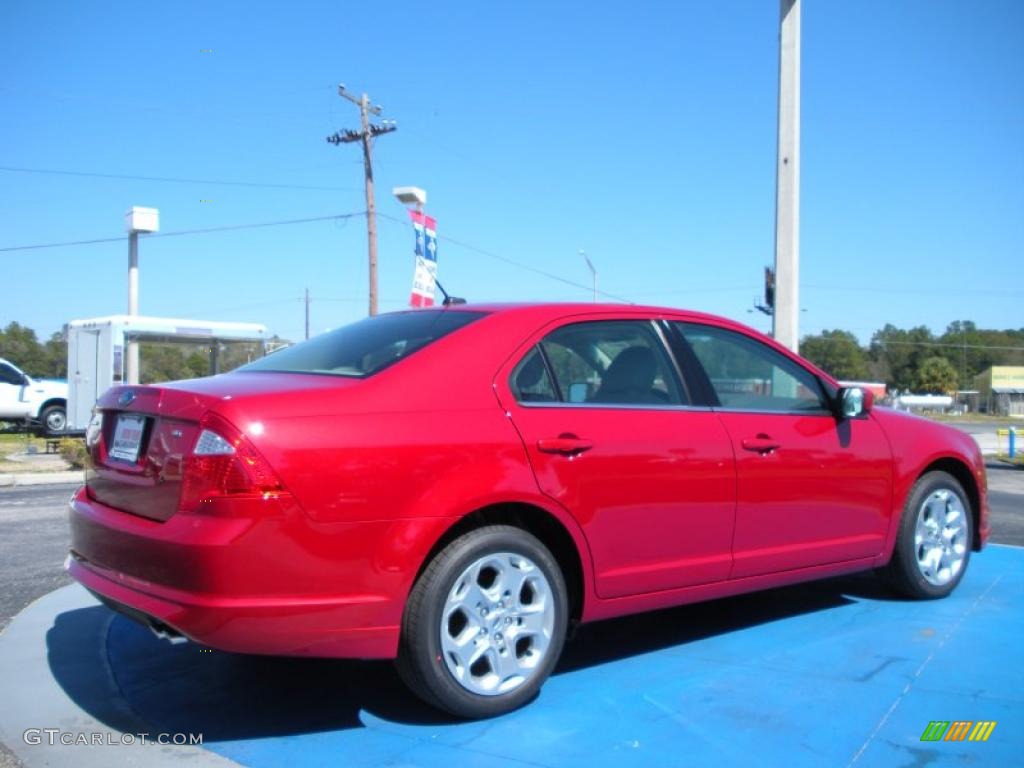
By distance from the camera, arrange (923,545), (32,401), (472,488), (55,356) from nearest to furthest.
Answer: (472,488), (923,545), (32,401), (55,356)

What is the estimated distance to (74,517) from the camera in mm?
3744

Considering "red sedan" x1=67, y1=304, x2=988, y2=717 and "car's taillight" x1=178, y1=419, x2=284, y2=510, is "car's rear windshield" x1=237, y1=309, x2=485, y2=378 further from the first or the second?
"car's taillight" x1=178, y1=419, x2=284, y2=510

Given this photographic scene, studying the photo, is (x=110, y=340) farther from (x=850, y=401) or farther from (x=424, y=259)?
(x=850, y=401)

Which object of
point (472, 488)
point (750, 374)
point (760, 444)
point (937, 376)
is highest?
point (937, 376)

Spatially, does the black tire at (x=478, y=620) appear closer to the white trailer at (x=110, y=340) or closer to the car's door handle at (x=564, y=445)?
the car's door handle at (x=564, y=445)

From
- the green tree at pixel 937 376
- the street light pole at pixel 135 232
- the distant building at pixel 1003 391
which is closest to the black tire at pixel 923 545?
the street light pole at pixel 135 232

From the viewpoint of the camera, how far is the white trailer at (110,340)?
19.0 m

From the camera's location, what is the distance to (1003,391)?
285 feet

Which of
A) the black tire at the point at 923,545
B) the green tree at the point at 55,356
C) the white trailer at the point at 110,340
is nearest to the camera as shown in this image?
the black tire at the point at 923,545

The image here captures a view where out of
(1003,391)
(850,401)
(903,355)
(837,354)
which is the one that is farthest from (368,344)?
(903,355)

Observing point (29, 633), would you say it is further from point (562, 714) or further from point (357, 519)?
point (562, 714)

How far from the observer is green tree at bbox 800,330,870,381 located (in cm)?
7331

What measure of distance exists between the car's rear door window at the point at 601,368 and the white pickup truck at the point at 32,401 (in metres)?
21.4

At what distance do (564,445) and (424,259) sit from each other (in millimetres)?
6394
